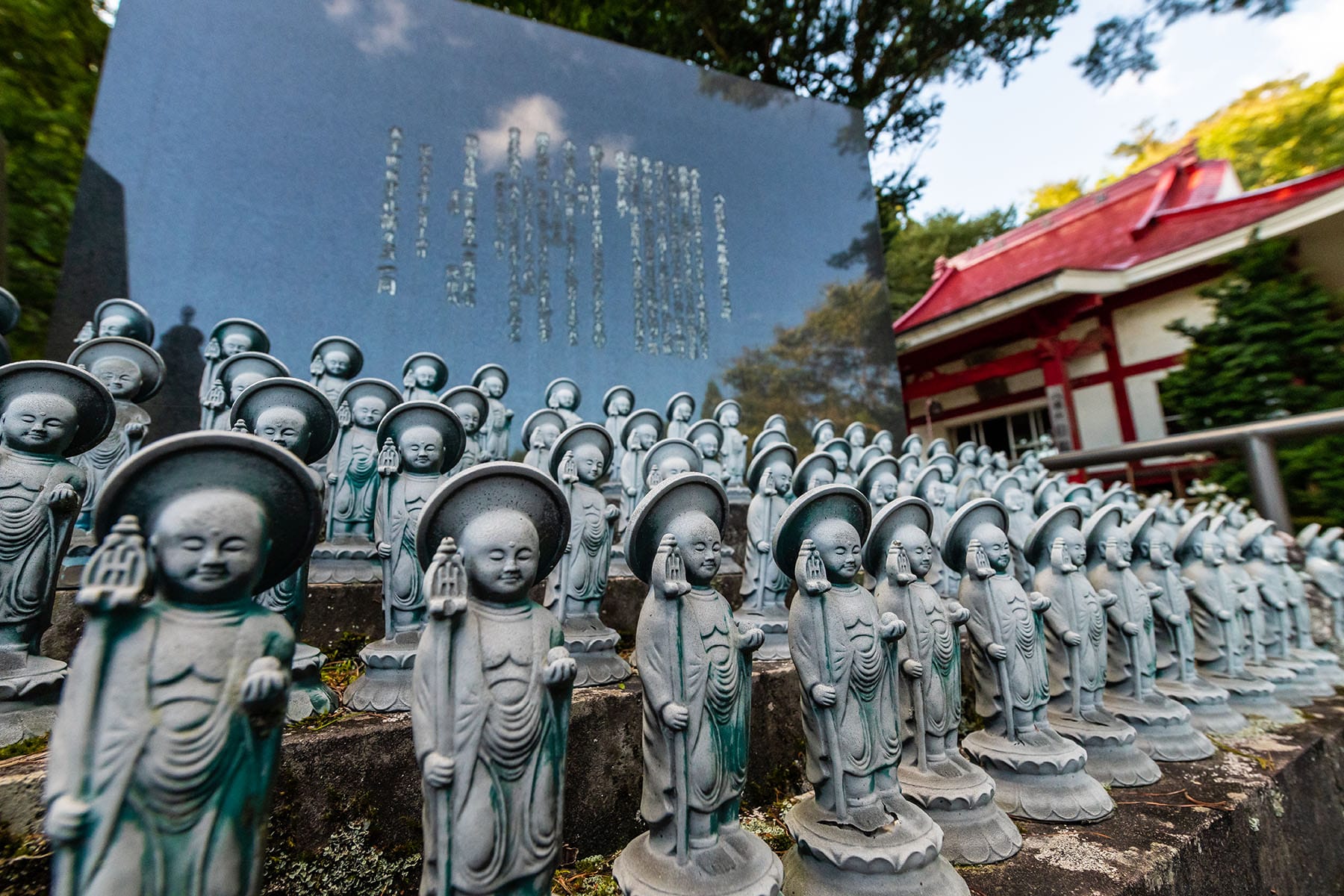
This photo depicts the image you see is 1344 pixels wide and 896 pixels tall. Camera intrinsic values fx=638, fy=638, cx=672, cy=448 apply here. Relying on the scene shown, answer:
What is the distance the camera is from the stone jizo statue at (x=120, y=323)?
488 centimetres

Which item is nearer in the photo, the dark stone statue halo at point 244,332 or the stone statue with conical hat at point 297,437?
the stone statue with conical hat at point 297,437

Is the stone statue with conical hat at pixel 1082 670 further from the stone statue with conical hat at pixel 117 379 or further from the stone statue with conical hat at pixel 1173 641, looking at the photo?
the stone statue with conical hat at pixel 117 379

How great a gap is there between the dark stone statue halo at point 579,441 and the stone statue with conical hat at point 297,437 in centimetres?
115

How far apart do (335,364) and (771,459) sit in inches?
146

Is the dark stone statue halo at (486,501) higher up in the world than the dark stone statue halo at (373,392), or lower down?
lower down

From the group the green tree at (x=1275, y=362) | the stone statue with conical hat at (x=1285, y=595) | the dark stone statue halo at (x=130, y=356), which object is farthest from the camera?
the green tree at (x=1275, y=362)

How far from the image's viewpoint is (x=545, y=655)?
1.88 meters

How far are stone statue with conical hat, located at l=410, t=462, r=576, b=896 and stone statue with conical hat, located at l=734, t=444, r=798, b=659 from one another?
2.16 meters

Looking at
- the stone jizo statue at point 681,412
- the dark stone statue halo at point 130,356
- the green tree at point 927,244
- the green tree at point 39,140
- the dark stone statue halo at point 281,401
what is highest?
the green tree at point 927,244

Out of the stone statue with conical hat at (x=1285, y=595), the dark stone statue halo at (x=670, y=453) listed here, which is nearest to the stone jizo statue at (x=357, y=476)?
the dark stone statue halo at (x=670, y=453)

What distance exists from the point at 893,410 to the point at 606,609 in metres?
7.90

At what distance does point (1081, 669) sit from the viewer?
3.21 m

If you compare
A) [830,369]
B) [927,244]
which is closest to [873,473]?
[830,369]

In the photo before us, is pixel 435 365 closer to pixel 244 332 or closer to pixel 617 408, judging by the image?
pixel 244 332
